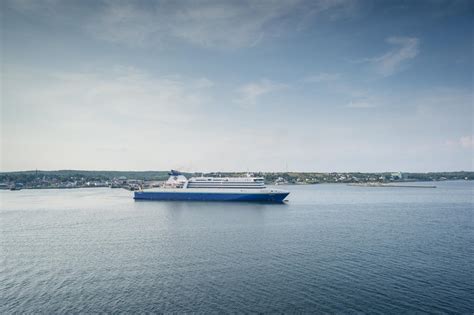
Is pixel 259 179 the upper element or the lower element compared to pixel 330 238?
upper

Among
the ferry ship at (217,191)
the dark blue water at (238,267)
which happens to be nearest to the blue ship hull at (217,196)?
the ferry ship at (217,191)

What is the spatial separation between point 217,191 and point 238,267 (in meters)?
53.0

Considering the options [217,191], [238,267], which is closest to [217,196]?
[217,191]

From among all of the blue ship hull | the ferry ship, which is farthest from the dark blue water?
the ferry ship

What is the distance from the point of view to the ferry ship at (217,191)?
77.3m

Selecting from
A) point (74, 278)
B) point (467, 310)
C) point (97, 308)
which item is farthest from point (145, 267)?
point (467, 310)

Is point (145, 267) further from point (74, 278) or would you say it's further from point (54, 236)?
point (54, 236)

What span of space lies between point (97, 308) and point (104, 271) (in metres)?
7.13

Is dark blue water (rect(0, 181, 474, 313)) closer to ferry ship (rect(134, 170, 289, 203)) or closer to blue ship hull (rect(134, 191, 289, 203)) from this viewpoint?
blue ship hull (rect(134, 191, 289, 203))

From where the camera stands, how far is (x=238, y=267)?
26469mm

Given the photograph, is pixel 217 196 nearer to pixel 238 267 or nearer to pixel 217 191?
pixel 217 191

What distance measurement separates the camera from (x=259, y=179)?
80.4 m

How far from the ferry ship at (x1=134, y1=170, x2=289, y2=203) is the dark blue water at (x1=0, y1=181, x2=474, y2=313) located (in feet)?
96.2

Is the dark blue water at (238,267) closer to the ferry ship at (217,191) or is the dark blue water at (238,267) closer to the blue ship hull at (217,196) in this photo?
the blue ship hull at (217,196)
